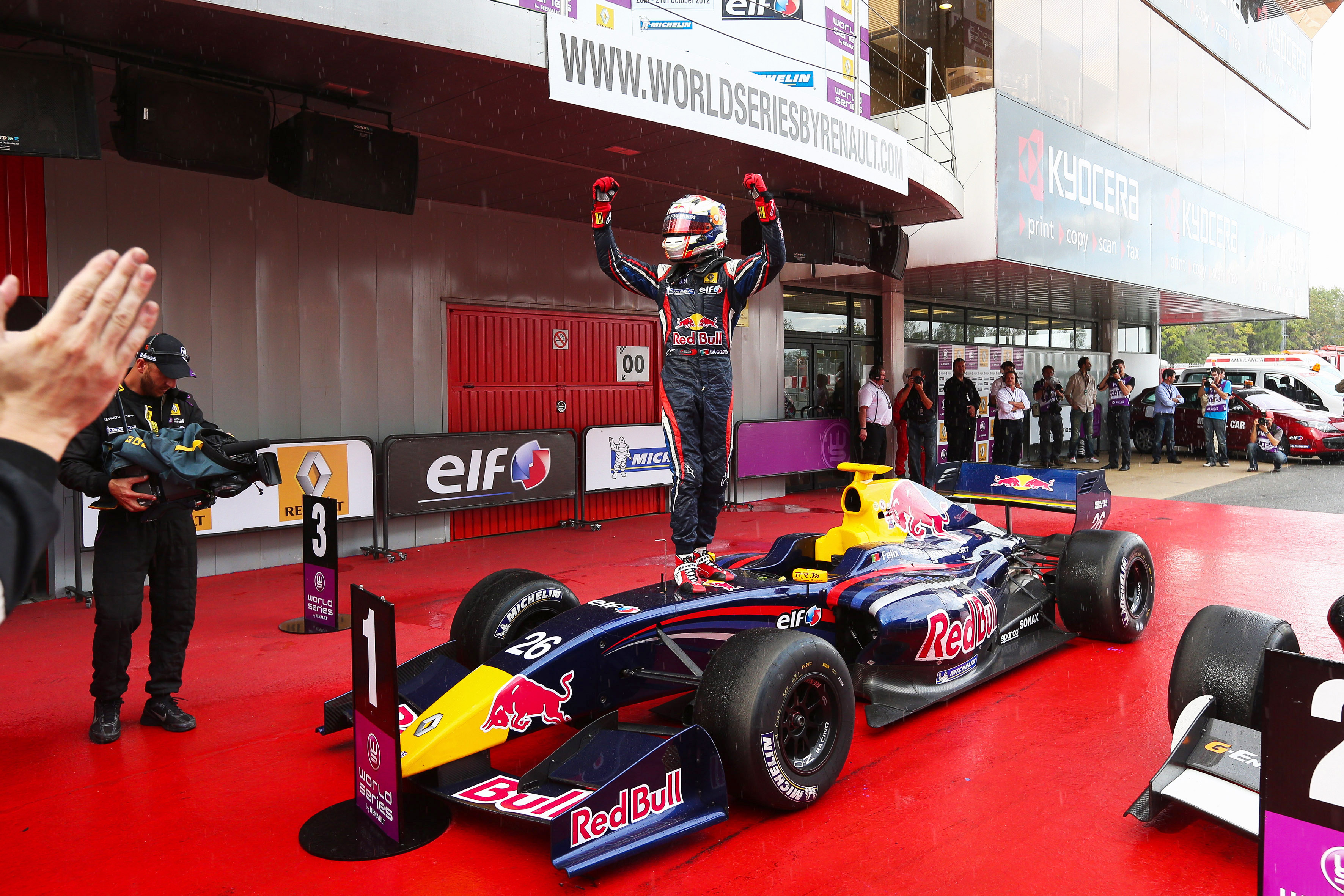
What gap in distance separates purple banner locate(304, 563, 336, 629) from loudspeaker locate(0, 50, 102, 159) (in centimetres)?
266

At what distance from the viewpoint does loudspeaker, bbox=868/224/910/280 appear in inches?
387

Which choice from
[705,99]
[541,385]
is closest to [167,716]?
[705,99]

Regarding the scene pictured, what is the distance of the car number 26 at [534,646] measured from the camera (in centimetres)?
328

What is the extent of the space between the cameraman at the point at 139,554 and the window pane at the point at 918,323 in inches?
519

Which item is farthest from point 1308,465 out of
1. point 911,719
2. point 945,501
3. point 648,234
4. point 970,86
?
point 911,719

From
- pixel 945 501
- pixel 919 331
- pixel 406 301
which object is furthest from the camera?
pixel 919 331

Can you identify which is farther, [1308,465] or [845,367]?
[1308,465]

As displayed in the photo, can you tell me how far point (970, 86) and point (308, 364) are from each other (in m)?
8.87

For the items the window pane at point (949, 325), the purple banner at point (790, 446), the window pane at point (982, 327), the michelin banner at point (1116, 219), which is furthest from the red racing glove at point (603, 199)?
the window pane at point (982, 327)

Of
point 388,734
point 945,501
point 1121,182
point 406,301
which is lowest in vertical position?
point 388,734

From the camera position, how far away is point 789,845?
296cm

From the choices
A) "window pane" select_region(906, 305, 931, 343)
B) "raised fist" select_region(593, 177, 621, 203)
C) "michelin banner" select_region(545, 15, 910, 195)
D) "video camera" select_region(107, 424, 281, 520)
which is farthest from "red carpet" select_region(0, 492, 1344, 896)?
"window pane" select_region(906, 305, 931, 343)

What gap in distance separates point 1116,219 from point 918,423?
456cm

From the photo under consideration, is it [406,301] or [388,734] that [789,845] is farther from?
[406,301]
